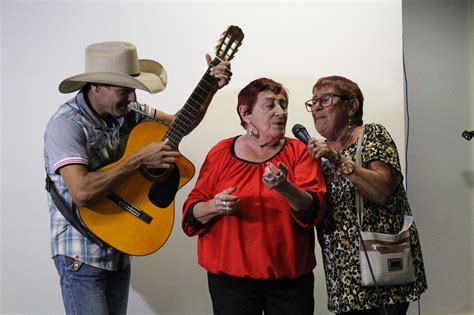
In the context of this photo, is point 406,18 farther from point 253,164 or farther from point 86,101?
point 86,101

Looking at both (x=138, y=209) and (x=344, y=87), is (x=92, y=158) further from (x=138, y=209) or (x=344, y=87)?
(x=344, y=87)

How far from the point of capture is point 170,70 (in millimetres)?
2615

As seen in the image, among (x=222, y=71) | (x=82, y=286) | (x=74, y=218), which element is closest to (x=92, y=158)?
(x=74, y=218)

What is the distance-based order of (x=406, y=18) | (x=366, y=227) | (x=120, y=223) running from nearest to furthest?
(x=366, y=227) < (x=120, y=223) < (x=406, y=18)

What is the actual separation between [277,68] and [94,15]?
90 centimetres

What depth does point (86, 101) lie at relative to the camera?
76.6 inches

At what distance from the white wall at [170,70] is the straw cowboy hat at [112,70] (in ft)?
1.74

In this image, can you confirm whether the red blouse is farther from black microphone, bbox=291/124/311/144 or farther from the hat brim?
the hat brim

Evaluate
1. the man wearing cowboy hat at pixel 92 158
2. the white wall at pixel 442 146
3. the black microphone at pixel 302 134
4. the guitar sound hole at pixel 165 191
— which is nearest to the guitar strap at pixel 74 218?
the man wearing cowboy hat at pixel 92 158

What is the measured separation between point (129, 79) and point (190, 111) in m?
0.26

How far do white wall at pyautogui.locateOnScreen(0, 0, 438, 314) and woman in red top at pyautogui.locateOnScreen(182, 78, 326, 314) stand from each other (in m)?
0.73

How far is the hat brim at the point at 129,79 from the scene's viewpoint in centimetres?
190

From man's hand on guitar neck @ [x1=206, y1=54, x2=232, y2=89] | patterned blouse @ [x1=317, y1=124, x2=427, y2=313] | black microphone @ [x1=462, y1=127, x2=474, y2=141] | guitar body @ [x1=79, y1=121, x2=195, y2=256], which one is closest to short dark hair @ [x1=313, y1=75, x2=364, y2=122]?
patterned blouse @ [x1=317, y1=124, x2=427, y2=313]

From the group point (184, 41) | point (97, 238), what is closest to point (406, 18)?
point (184, 41)
